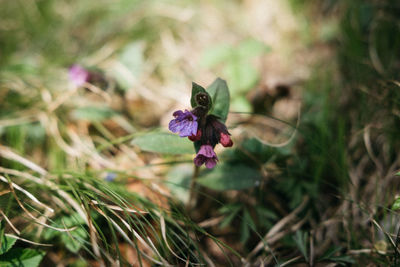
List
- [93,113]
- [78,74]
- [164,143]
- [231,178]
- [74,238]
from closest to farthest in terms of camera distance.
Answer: [74,238]
[164,143]
[231,178]
[93,113]
[78,74]

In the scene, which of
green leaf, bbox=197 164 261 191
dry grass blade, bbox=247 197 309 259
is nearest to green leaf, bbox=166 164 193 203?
green leaf, bbox=197 164 261 191

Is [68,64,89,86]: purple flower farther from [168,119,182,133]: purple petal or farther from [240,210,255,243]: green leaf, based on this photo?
[240,210,255,243]: green leaf

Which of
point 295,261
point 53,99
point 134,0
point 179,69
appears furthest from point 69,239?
point 134,0

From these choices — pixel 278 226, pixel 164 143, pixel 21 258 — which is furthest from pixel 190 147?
pixel 21 258

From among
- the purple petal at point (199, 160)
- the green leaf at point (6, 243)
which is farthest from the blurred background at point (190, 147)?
the purple petal at point (199, 160)

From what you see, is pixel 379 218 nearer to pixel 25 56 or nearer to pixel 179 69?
pixel 179 69

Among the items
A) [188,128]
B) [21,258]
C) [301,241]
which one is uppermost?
[188,128]

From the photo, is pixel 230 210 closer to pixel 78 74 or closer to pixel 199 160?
pixel 199 160
